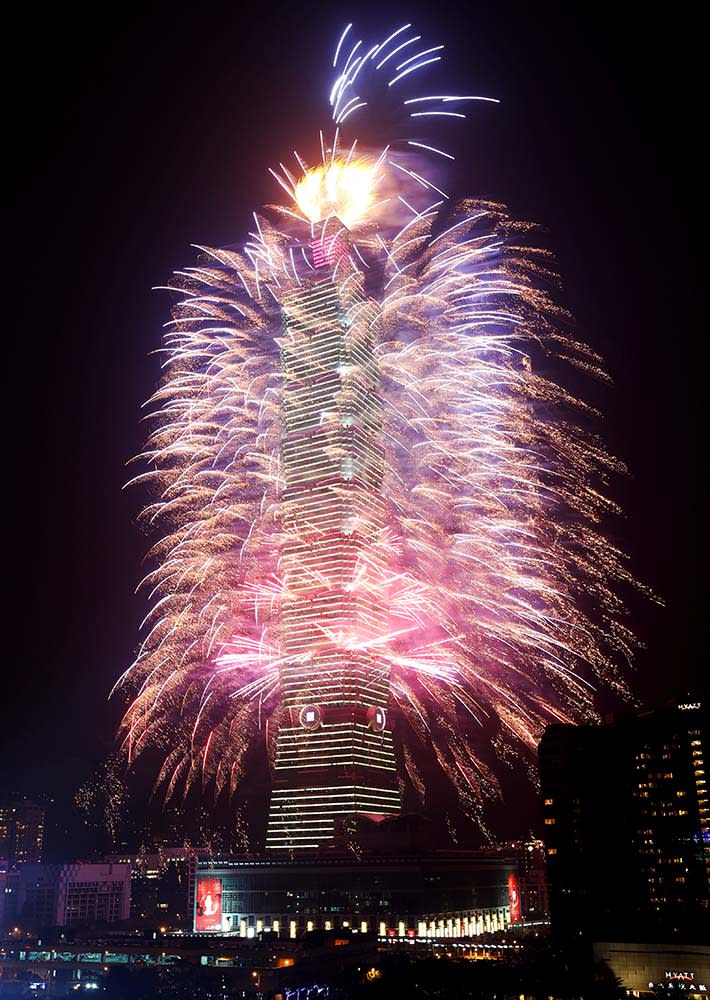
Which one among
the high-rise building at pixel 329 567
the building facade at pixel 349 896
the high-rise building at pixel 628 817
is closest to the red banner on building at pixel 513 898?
the building facade at pixel 349 896

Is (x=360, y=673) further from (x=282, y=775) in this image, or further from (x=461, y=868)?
(x=461, y=868)

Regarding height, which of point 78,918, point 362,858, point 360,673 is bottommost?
point 78,918

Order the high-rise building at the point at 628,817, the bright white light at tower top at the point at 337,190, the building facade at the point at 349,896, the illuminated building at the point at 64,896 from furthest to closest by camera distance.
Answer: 1. the illuminated building at the point at 64,896
2. the high-rise building at the point at 628,817
3. the building facade at the point at 349,896
4. the bright white light at tower top at the point at 337,190

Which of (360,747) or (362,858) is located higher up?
(360,747)

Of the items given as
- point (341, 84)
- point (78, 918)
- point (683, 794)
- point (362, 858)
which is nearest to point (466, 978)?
point (362, 858)

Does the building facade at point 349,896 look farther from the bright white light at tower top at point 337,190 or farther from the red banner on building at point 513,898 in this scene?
the bright white light at tower top at point 337,190

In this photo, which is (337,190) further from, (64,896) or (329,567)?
(64,896)
